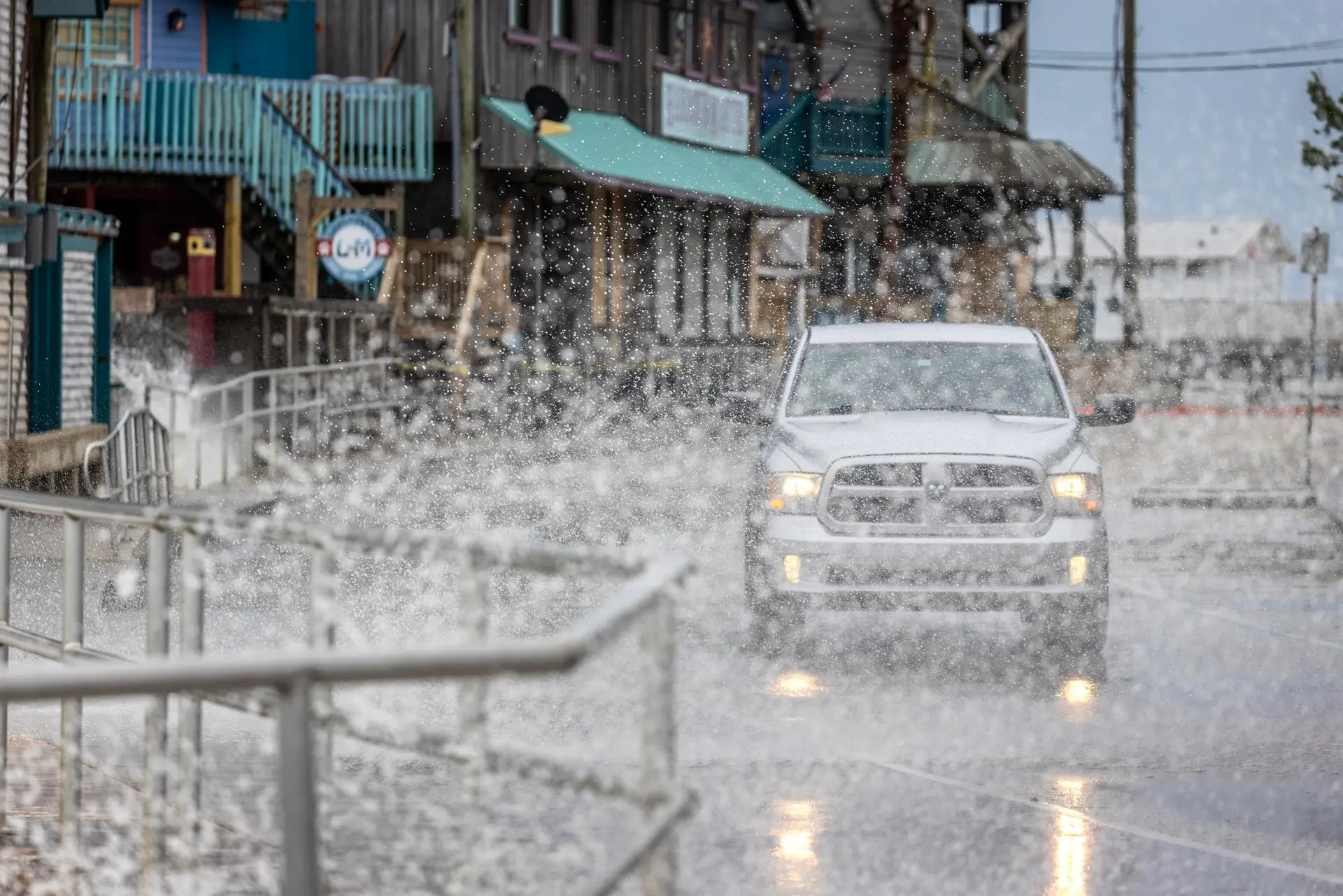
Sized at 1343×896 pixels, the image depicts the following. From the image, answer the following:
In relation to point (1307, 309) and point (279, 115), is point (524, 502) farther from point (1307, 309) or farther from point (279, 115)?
point (1307, 309)

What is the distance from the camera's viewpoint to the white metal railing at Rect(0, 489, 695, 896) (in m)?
3.05

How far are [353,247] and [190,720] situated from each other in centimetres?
2548

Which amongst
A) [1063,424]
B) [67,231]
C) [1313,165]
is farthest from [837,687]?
[1313,165]

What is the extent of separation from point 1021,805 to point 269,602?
6708 mm

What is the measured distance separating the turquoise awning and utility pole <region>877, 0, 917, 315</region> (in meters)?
2.92

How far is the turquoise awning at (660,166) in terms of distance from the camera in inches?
1342

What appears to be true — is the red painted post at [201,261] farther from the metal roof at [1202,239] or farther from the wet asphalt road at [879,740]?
the metal roof at [1202,239]

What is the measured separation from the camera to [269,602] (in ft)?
43.6

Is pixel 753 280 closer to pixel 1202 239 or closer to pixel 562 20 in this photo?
pixel 562 20

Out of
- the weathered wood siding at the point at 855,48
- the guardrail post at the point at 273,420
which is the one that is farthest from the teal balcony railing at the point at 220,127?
the weathered wood siding at the point at 855,48

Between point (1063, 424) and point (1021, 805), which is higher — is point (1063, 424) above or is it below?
above

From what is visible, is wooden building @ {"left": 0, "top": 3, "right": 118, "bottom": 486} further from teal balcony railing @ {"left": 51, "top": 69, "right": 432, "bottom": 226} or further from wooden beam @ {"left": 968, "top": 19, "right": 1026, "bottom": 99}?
wooden beam @ {"left": 968, "top": 19, "right": 1026, "bottom": 99}

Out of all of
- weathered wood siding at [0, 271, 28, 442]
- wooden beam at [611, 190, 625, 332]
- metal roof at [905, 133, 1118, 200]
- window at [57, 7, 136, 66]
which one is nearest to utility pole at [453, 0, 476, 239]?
window at [57, 7, 136, 66]

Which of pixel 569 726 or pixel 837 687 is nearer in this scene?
pixel 569 726
